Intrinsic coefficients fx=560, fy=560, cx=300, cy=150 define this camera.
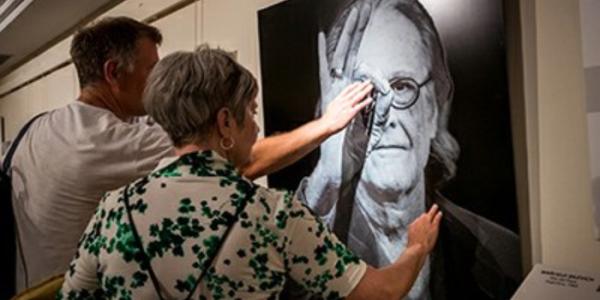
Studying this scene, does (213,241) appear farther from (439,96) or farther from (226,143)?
(439,96)

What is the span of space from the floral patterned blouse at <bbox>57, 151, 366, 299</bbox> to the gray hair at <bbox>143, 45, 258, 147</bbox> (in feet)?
0.18

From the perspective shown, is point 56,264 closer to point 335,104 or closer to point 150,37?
point 150,37

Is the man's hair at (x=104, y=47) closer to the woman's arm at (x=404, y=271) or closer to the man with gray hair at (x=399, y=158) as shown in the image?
the man with gray hair at (x=399, y=158)

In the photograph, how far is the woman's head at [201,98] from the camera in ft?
3.17

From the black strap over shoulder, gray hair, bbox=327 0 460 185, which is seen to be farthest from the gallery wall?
the black strap over shoulder

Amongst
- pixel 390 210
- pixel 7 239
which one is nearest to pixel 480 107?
pixel 390 210

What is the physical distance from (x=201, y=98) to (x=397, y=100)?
574 millimetres

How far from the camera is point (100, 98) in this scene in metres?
1.38

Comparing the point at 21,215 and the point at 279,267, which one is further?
the point at 21,215

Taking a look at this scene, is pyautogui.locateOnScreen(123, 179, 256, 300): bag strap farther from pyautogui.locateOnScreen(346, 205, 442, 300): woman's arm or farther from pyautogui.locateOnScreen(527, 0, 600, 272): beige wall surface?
pyautogui.locateOnScreen(527, 0, 600, 272): beige wall surface

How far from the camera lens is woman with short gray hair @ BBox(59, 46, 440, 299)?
905 millimetres

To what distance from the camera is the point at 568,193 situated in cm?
112

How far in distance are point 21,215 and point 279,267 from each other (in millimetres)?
781

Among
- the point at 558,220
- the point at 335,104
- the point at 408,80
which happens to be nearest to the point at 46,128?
the point at 335,104
